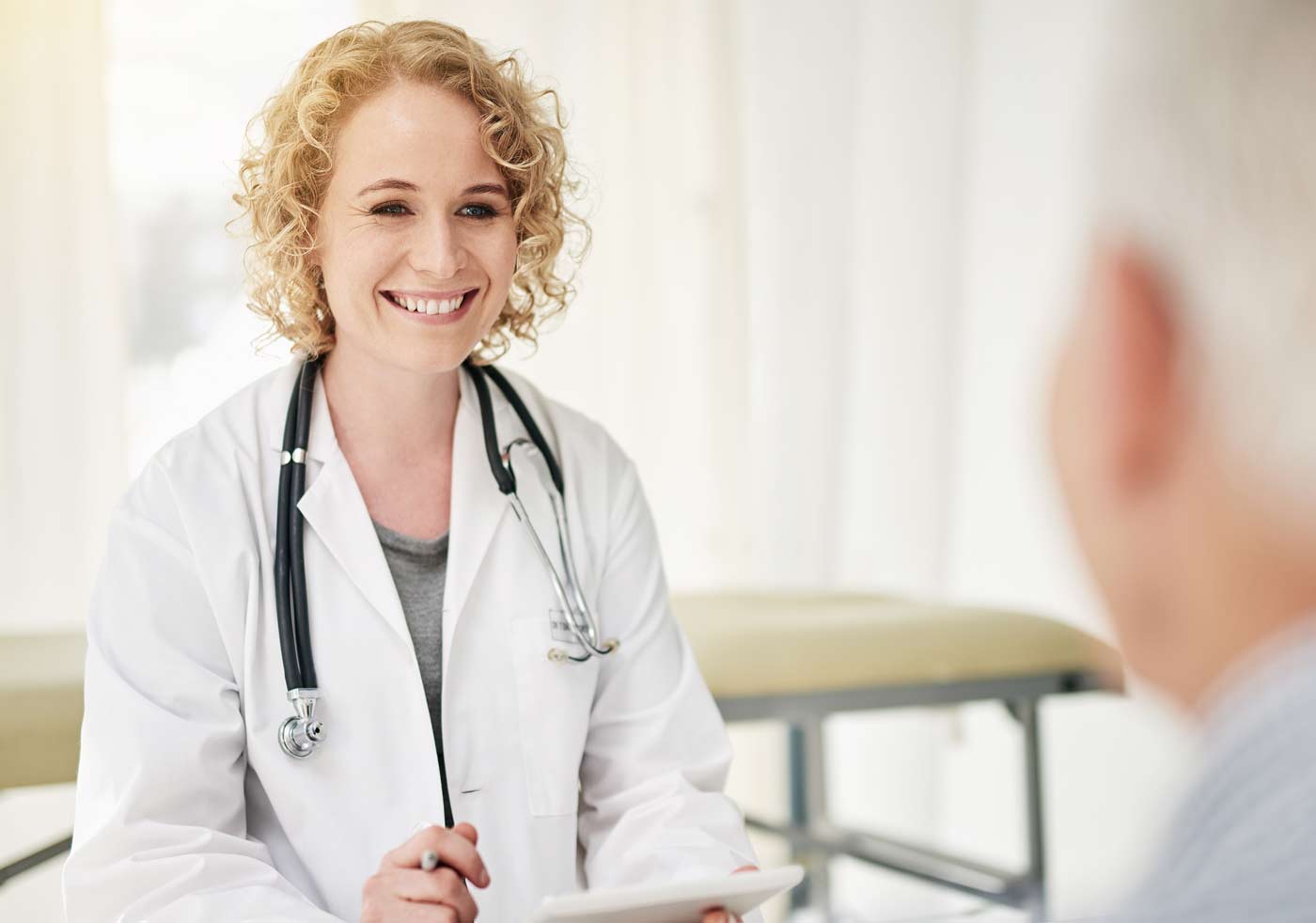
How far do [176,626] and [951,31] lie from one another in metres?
2.50

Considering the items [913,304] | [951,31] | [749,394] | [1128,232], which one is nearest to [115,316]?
[749,394]

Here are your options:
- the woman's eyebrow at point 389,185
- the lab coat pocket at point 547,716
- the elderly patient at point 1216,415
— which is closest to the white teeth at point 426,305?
the woman's eyebrow at point 389,185

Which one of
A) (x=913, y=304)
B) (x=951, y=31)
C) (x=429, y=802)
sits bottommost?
(x=429, y=802)

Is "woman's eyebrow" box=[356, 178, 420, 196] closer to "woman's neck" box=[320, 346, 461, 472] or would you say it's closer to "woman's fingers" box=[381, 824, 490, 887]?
"woman's neck" box=[320, 346, 461, 472]

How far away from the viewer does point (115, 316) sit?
2369 mm

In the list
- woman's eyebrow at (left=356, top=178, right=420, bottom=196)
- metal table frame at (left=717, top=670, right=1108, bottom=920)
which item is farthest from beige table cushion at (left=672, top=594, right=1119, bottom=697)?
woman's eyebrow at (left=356, top=178, right=420, bottom=196)

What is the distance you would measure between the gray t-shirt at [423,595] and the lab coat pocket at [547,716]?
0.08m

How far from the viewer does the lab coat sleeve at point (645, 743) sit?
1319mm

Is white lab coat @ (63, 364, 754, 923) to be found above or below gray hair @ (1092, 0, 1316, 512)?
below

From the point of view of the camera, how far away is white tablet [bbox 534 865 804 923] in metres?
0.89

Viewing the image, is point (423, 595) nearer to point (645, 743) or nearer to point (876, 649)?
point (645, 743)

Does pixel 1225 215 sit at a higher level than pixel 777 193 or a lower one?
lower

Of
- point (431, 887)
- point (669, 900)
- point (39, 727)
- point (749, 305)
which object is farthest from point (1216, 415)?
point (749, 305)

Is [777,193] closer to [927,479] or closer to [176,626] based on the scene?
[927,479]
